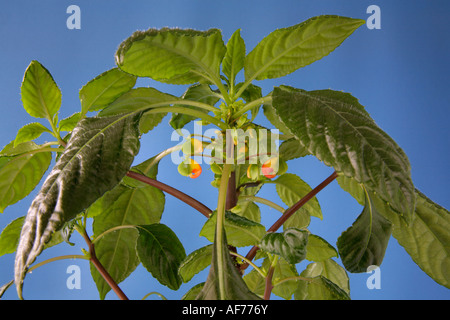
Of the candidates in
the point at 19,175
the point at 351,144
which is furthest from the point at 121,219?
the point at 351,144

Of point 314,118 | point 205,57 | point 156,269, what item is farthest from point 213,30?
point 156,269

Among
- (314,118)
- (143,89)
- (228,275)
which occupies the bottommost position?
(228,275)

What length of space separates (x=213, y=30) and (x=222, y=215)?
18cm

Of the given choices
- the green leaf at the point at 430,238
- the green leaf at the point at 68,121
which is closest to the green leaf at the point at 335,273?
the green leaf at the point at 430,238

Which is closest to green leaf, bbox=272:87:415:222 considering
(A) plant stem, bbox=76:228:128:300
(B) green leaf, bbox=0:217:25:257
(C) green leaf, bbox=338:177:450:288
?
(C) green leaf, bbox=338:177:450:288

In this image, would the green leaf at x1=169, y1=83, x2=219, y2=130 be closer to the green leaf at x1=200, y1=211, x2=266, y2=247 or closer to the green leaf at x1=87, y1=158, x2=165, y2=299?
the green leaf at x1=87, y1=158, x2=165, y2=299

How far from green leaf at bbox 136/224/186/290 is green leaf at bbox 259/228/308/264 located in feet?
0.52

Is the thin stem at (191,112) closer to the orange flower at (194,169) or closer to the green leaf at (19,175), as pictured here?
the orange flower at (194,169)

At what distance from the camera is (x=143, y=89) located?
1.44 ft

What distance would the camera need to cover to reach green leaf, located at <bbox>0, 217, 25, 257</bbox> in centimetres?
50

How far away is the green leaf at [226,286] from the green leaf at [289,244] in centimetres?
3

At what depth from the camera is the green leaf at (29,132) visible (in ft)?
1.59

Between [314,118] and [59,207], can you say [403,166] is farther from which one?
[59,207]

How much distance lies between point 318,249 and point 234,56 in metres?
0.24
